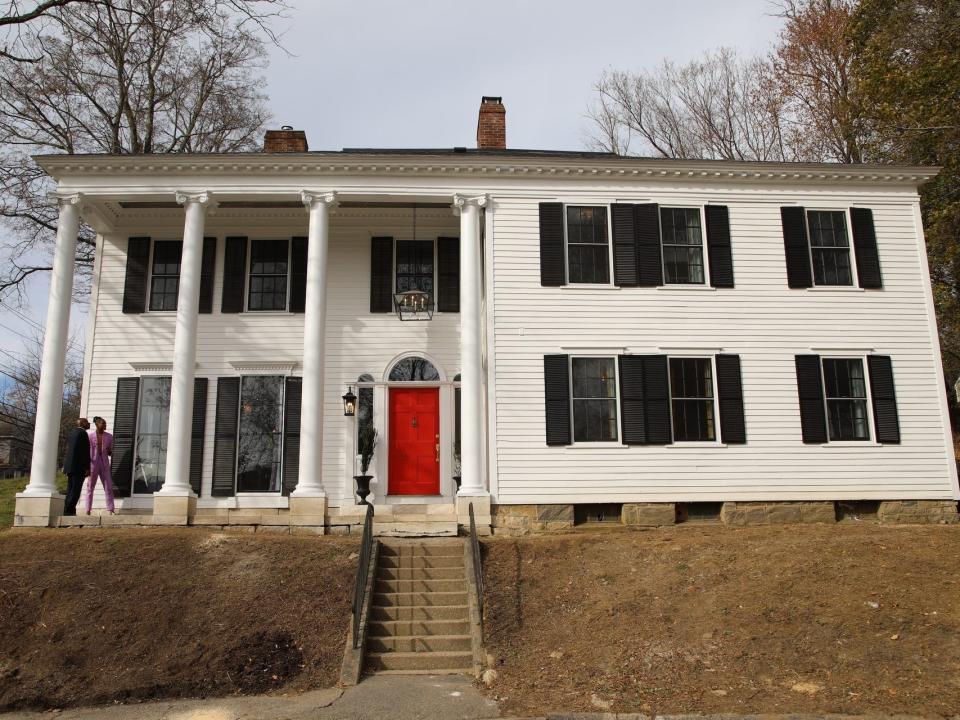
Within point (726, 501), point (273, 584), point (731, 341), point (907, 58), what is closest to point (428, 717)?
point (273, 584)

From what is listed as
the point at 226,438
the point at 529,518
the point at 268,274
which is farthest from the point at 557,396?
the point at 268,274

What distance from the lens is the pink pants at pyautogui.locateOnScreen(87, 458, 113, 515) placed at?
1336cm

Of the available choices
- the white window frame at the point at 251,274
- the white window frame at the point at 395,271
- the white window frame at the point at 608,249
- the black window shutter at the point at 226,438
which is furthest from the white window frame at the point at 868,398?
the black window shutter at the point at 226,438

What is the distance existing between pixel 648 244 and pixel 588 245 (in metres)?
1.17

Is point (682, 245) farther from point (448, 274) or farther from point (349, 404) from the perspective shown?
point (349, 404)

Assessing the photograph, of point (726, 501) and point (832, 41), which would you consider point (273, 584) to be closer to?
point (726, 501)

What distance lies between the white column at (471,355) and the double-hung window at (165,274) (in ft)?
20.9

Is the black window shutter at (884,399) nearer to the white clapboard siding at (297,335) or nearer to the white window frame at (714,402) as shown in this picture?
the white window frame at (714,402)

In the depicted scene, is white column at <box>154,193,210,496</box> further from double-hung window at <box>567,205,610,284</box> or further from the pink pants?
double-hung window at <box>567,205,610,284</box>

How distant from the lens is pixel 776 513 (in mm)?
13422

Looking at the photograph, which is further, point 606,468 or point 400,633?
point 606,468

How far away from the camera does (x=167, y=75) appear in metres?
24.4

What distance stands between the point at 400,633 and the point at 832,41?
24.3 m

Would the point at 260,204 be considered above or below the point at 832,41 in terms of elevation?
below
